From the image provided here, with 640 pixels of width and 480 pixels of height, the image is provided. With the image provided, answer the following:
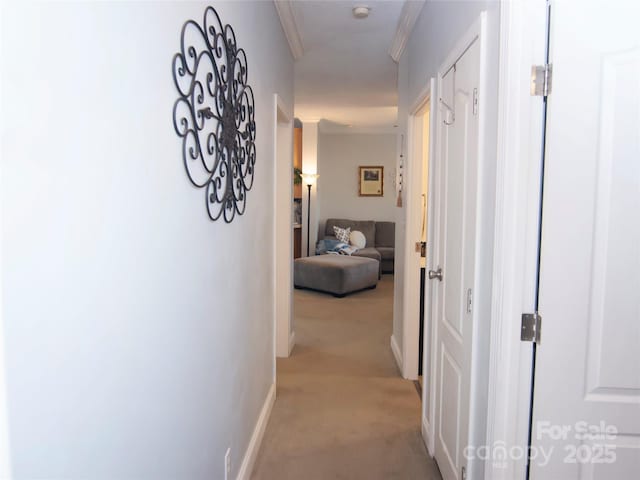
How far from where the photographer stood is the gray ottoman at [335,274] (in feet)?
20.6

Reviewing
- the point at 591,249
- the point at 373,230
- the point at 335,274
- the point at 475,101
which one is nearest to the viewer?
the point at 591,249

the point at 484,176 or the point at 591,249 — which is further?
the point at 484,176

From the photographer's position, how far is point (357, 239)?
821 centimetres

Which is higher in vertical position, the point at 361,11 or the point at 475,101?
the point at 361,11

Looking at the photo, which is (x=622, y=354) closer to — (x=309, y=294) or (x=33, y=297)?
(x=33, y=297)

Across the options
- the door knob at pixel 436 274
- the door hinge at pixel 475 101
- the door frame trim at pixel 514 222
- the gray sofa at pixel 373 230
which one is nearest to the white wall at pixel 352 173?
the gray sofa at pixel 373 230

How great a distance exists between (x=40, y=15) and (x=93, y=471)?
2.53 ft

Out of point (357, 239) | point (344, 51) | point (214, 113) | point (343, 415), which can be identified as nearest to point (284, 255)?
point (343, 415)

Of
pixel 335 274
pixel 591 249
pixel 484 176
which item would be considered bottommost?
pixel 335 274

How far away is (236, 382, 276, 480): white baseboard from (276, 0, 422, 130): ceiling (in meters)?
2.40

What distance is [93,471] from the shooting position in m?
0.84

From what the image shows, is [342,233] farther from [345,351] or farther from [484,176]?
[484,176]

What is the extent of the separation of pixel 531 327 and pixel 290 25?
8.60 ft

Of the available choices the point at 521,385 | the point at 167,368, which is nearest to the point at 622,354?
the point at 521,385
